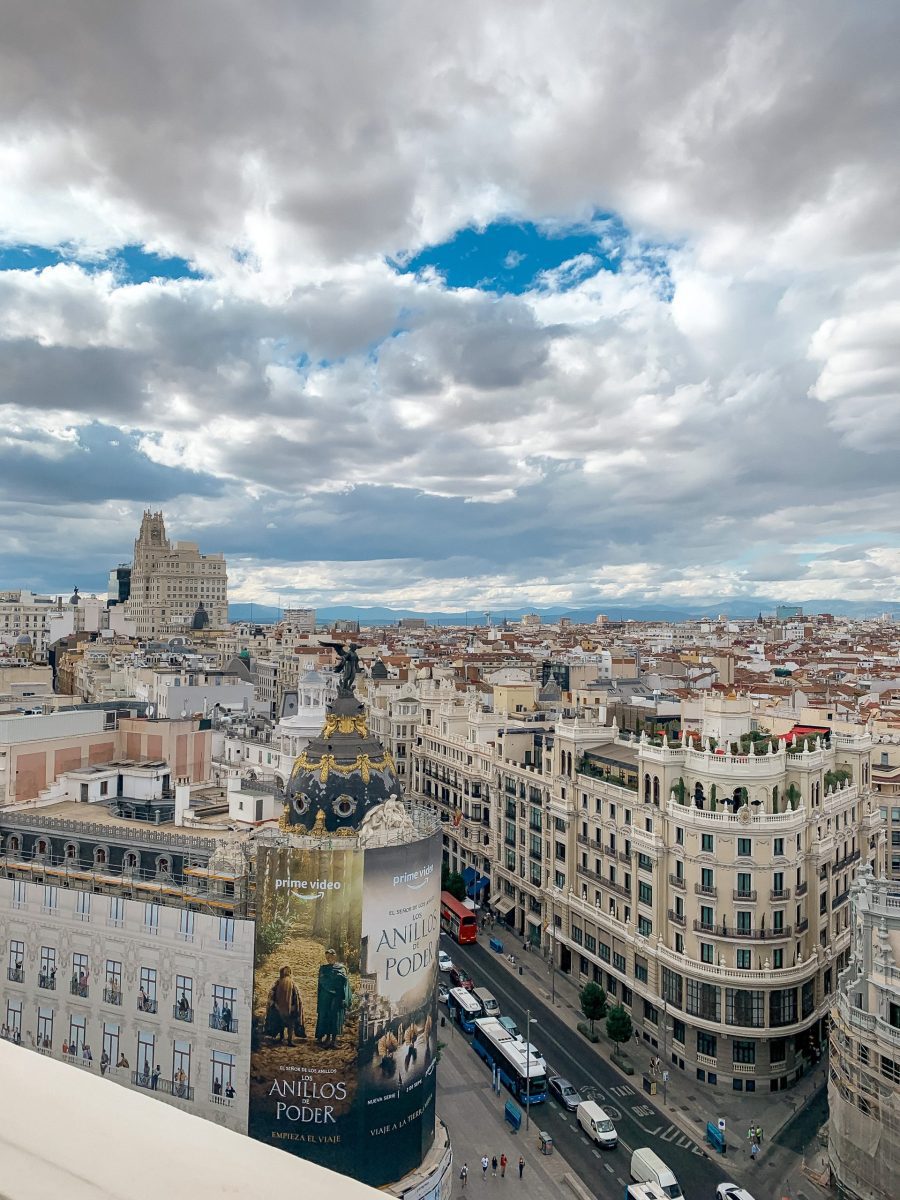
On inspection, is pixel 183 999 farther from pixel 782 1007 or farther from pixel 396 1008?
pixel 782 1007

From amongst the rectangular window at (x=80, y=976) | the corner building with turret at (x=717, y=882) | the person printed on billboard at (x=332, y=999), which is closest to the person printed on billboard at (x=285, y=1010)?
the person printed on billboard at (x=332, y=999)

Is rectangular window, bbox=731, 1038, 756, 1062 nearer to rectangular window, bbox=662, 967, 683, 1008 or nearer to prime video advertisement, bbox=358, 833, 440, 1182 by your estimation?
rectangular window, bbox=662, 967, 683, 1008

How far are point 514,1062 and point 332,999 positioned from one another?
16.3 m

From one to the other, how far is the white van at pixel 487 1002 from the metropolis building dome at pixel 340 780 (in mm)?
22457

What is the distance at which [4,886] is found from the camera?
41000 mm

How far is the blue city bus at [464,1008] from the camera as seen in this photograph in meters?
54.9

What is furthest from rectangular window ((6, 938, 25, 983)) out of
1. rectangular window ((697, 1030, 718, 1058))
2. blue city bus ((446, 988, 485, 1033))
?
rectangular window ((697, 1030, 718, 1058))

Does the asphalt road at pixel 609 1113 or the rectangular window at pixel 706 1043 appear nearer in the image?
the asphalt road at pixel 609 1113

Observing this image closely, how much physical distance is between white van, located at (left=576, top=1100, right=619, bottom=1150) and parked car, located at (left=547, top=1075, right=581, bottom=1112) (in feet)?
3.23

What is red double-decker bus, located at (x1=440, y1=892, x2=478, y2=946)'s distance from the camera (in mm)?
67875

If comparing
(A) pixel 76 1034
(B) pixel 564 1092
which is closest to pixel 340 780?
(A) pixel 76 1034

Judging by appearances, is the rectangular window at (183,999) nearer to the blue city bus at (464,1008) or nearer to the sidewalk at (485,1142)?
the sidewalk at (485,1142)

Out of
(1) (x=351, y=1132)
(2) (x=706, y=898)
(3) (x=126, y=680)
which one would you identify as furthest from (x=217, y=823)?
(3) (x=126, y=680)

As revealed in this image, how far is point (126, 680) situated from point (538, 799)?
67835mm
